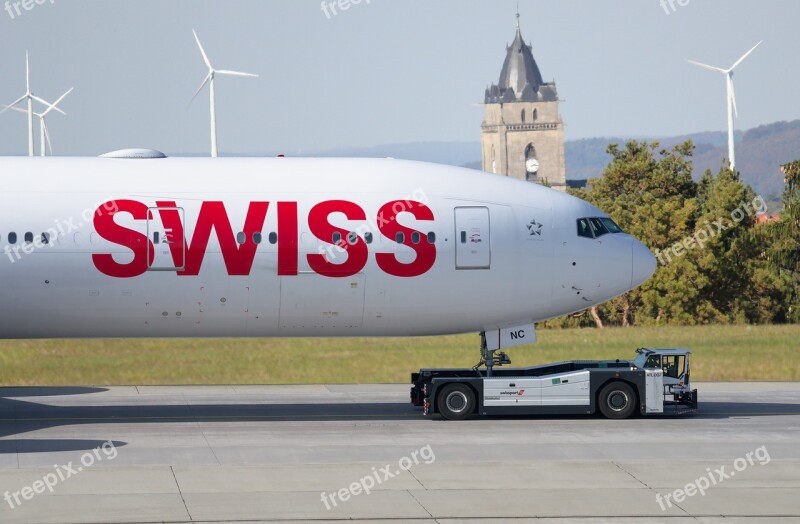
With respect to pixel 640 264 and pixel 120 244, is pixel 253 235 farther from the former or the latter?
pixel 640 264

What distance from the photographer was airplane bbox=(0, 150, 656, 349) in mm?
27344

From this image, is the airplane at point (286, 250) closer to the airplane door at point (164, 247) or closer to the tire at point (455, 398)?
the airplane door at point (164, 247)

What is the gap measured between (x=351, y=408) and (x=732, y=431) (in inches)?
368

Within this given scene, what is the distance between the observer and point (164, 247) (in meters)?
27.4

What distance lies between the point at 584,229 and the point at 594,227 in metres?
0.28

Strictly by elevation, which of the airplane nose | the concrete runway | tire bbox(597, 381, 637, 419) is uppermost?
the airplane nose

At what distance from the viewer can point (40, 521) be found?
17.5 metres

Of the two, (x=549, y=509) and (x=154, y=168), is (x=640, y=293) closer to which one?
(x=154, y=168)

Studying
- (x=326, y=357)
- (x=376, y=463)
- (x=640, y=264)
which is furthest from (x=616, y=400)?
(x=326, y=357)

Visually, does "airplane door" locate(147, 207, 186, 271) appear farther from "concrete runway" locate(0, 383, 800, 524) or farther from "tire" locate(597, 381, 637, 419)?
"tire" locate(597, 381, 637, 419)

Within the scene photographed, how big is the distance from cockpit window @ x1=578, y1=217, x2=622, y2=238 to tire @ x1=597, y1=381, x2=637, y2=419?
11.4ft

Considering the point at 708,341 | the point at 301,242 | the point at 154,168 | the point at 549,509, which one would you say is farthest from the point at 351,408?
the point at 708,341

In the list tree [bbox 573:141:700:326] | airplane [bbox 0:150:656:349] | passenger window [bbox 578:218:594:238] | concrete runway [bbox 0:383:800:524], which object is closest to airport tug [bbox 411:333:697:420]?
concrete runway [bbox 0:383:800:524]

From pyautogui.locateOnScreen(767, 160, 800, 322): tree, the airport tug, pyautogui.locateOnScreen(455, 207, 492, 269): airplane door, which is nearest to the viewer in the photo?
the airport tug
